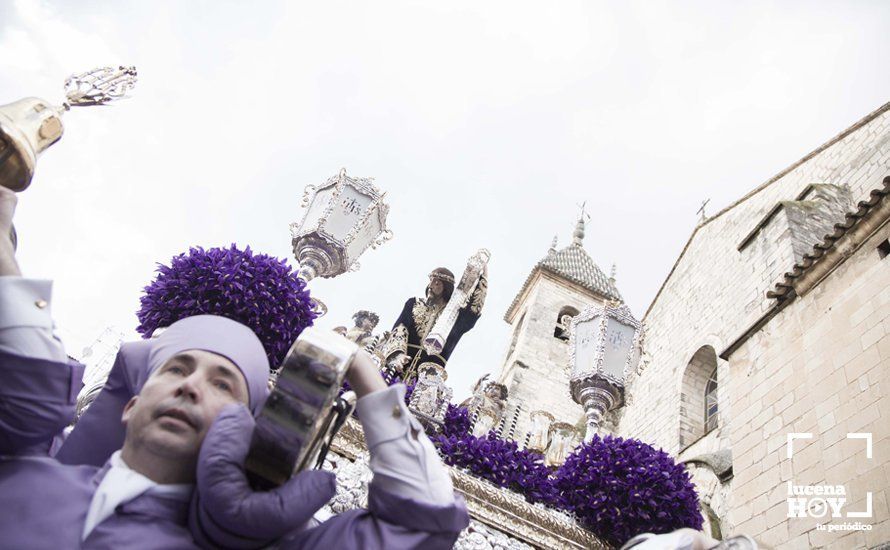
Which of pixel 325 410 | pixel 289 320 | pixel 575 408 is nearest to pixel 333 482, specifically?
pixel 325 410

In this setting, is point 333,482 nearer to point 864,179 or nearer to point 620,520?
point 620,520

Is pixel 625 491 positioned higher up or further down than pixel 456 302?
further down

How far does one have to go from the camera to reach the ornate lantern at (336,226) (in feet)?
15.1

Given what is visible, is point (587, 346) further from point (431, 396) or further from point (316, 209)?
point (316, 209)

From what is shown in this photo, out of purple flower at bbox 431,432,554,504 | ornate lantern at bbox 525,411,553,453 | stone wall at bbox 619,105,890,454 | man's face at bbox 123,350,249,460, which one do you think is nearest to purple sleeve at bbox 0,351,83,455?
man's face at bbox 123,350,249,460

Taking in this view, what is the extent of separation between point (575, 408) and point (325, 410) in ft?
68.4

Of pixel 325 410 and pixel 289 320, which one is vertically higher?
pixel 289 320

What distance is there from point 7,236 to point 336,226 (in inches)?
123

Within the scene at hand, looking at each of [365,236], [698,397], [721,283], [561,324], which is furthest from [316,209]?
[561,324]

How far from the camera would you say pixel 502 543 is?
3748mm

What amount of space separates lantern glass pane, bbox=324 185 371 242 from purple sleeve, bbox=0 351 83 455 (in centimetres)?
311

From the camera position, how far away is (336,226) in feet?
15.3

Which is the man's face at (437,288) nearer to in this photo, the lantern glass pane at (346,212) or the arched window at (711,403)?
the lantern glass pane at (346,212)

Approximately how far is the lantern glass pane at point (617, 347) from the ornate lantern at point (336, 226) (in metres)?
2.34
